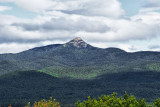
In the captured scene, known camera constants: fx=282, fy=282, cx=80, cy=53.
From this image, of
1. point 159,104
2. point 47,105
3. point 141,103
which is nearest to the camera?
point 47,105

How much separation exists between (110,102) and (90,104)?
5.78m

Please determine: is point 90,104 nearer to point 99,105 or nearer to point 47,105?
point 99,105

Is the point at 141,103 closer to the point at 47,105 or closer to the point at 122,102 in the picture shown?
the point at 122,102

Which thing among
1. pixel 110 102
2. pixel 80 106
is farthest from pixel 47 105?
pixel 110 102

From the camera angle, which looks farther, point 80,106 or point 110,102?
point 110,102

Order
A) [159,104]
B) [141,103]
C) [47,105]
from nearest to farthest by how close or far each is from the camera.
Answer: [47,105] → [159,104] → [141,103]

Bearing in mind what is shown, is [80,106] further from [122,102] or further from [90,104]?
[122,102]

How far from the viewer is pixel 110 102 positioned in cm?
6222

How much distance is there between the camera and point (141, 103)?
6025cm

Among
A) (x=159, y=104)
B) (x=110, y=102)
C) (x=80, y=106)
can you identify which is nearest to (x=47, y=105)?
(x=80, y=106)

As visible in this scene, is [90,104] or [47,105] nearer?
[47,105]

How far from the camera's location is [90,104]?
192 feet

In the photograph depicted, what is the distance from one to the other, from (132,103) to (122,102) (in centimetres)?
217

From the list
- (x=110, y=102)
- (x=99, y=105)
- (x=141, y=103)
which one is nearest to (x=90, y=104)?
(x=99, y=105)
